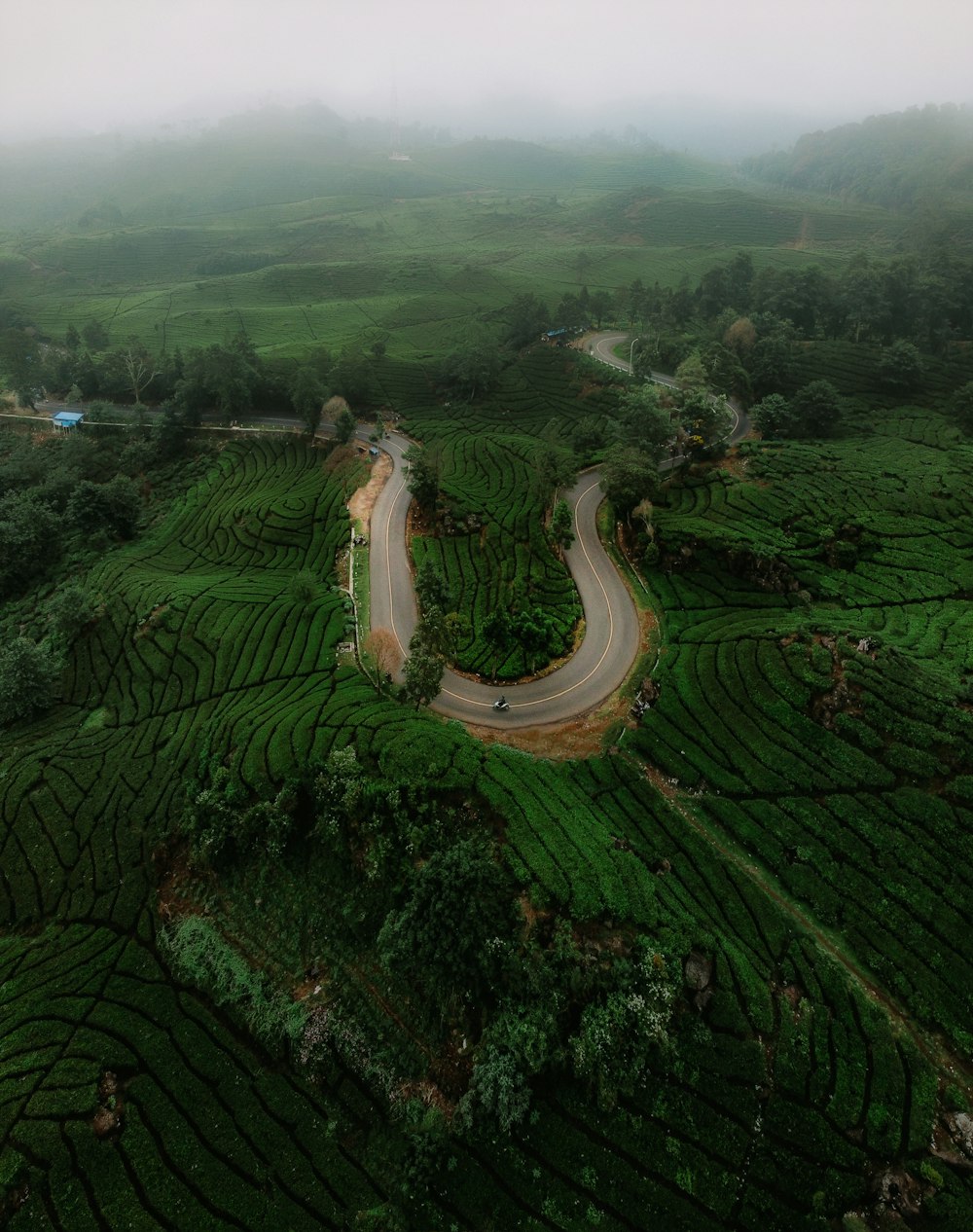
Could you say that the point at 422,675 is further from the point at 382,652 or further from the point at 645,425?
the point at 645,425

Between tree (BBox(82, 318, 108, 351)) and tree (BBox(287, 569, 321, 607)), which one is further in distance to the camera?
tree (BBox(82, 318, 108, 351))

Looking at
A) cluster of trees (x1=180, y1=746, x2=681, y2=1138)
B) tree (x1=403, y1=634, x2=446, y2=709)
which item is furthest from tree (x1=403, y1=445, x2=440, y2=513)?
cluster of trees (x1=180, y1=746, x2=681, y2=1138)

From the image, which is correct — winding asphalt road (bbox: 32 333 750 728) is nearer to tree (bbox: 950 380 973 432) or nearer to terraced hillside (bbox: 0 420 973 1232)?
terraced hillside (bbox: 0 420 973 1232)

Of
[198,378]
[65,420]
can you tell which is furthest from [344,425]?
[65,420]

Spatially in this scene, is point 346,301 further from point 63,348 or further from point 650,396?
point 650,396

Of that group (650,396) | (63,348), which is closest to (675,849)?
(650,396)
